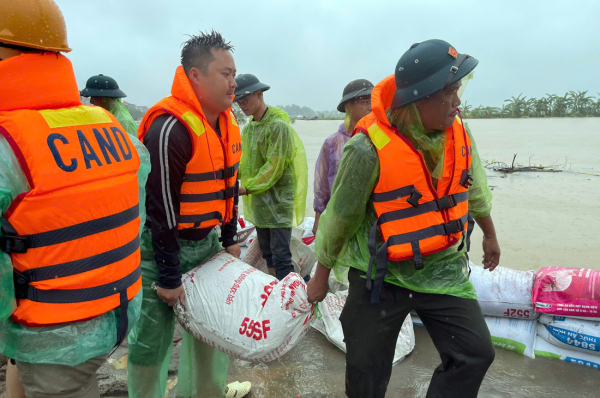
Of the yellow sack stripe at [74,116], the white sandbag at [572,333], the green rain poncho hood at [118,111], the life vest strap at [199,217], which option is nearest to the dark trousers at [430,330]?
the life vest strap at [199,217]

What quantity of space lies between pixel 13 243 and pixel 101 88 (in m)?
3.52

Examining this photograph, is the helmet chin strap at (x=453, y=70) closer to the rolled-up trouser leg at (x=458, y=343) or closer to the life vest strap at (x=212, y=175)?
the rolled-up trouser leg at (x=458, y=343)

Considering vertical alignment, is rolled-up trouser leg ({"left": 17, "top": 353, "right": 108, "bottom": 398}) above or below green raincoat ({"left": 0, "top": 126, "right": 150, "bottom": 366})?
below

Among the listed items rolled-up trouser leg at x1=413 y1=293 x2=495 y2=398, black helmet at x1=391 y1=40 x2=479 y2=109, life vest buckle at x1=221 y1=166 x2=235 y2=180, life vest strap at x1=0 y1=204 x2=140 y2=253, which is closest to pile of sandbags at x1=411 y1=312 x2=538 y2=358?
rolled-up trouser leg at x1=413 y1=293 x2=495 y2=398

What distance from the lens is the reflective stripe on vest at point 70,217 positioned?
1.13m

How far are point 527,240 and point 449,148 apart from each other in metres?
3.41

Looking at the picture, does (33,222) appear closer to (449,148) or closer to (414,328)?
(449,148)

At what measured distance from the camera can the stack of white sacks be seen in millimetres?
2555

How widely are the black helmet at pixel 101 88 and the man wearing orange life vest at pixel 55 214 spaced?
10.3ft

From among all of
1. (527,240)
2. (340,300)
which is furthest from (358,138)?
(527,240)

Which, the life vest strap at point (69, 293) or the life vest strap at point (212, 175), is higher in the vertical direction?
the life vest strap at point (212, 175)

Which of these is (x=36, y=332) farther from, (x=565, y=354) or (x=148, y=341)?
(x=565, y=354)

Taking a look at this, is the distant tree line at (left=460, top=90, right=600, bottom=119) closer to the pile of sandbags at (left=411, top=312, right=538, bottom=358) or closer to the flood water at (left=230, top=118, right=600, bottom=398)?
the flood water at (left=230, top=118, right=600, bottom=398)

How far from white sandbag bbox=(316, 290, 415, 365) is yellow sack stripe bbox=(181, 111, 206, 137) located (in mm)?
1461
